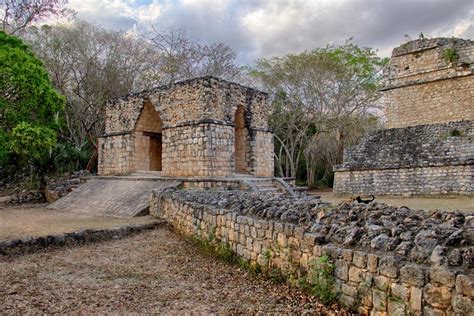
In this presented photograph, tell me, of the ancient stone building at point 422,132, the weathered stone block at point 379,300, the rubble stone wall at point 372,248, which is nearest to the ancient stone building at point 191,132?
the ancient stone building at point 422,132

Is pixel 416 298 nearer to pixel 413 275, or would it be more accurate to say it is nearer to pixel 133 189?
pixel 413 275

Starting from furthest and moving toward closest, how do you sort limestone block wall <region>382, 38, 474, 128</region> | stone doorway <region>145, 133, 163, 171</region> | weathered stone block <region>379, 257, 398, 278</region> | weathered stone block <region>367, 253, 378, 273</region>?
limestone block wall <region>382, 38, 474, 128</region> → stone doorway <region>145, 133, 163, 171</region> → weathered stone block <region>367, 253, 378, 273</region> → weathered stone block <region>379, 257, 398, 278</region>

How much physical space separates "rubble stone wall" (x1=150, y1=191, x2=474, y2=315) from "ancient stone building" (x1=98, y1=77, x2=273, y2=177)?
6.22 metres

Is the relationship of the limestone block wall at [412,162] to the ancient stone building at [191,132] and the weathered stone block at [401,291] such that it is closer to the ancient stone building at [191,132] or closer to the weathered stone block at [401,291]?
the ancient stone building at [191,132]

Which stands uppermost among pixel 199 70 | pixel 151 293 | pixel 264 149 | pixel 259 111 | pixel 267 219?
pixel 199 70

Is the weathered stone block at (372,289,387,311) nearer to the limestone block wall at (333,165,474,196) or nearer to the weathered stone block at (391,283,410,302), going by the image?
the weathered stone block at (391,283,410,302)

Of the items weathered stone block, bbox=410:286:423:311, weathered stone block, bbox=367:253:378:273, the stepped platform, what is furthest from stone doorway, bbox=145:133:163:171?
weathered stone block, bbox=410:286:423:311

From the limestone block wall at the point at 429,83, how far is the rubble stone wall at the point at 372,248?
46.7 ft

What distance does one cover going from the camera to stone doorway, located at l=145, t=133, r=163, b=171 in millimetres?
15961

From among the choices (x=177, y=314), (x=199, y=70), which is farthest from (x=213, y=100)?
(x=199, y=70)

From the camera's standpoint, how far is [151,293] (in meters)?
4.42

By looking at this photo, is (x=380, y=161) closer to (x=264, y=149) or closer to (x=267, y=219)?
(x=264, y=149)

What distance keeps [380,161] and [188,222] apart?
420 inches

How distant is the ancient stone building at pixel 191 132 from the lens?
12.0 meters
